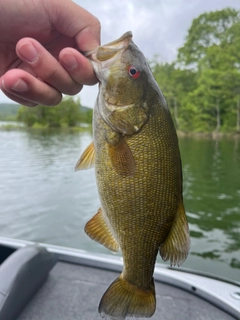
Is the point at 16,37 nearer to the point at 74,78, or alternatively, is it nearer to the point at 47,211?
the point at 74,78

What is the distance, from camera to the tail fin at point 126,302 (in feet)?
5.01

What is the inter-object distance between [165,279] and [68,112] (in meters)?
36.8

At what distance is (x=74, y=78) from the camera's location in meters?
1.61

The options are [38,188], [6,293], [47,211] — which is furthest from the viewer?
[38,188]

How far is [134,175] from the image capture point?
1.53 m

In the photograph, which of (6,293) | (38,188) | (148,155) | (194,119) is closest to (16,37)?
(148,155)

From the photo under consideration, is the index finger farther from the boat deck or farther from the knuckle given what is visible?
the boat deck

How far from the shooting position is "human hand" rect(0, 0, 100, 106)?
1.49m

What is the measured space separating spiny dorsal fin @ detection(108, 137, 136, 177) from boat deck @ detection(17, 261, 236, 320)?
2.40m

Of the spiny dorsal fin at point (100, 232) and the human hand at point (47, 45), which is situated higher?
the human hand at point (47, 45)

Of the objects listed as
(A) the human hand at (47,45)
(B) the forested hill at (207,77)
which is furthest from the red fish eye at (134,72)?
(B) the forested hill at (207,77)

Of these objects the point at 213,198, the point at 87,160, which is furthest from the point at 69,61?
the point at 213,198

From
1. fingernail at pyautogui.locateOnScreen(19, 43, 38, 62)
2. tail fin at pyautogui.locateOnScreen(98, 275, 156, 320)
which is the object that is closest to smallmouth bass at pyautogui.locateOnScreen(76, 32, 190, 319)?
tail fin at pyautogui.locateOnScreen(98, 275, 156, 320)

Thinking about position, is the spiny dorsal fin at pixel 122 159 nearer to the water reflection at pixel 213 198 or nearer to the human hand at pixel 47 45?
the human hand at pixel 47 45
